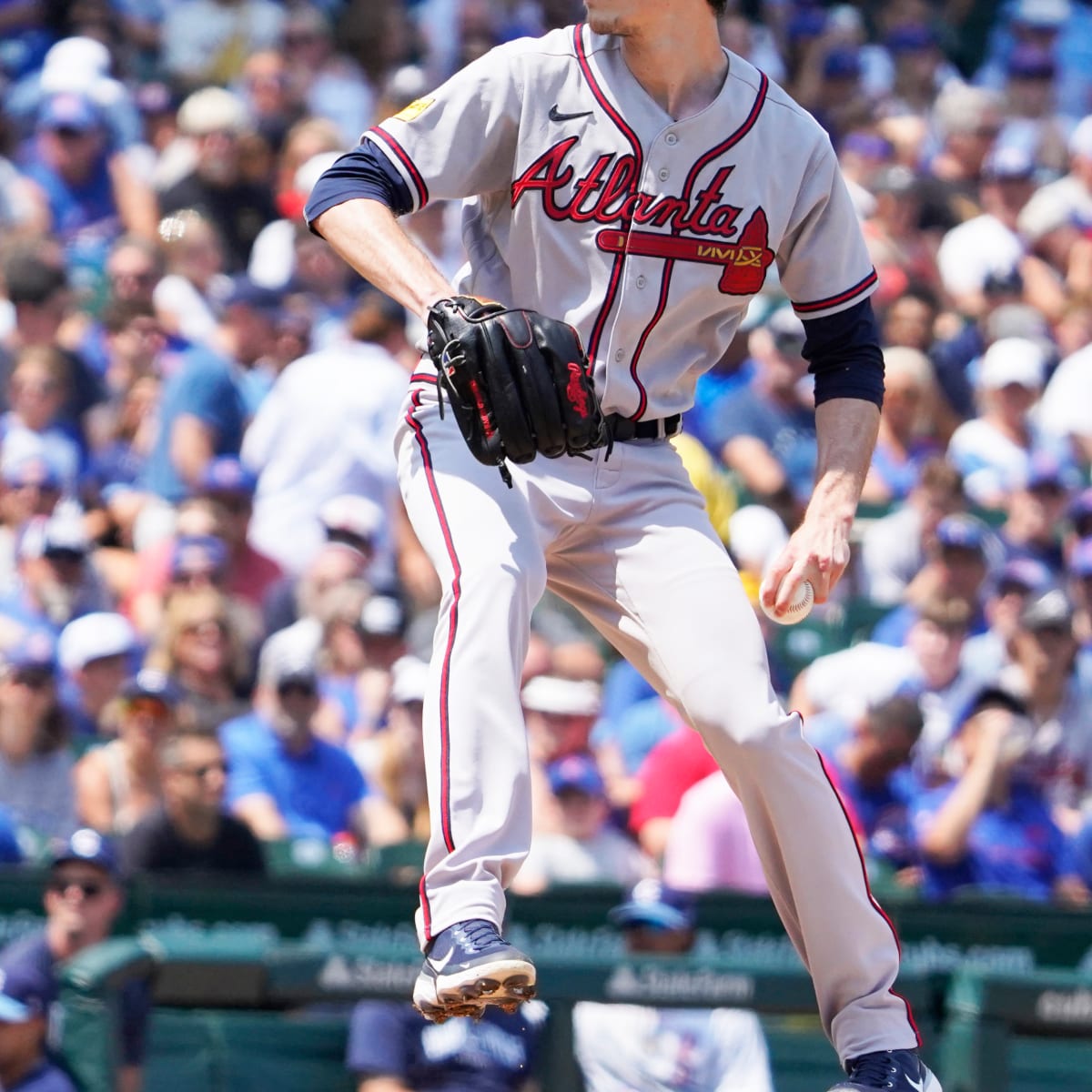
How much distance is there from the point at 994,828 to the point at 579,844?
1.43 meters

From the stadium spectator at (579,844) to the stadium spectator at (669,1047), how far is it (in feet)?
3.03

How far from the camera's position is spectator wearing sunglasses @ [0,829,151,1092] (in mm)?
5621

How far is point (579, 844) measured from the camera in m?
6.73

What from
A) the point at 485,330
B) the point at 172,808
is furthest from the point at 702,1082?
the point at 485,330

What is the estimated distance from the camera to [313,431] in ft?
27.4

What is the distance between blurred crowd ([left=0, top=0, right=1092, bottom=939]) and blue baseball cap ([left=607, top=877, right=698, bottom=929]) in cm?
40

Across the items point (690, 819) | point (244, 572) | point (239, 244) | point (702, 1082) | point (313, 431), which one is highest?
point (239, 244)

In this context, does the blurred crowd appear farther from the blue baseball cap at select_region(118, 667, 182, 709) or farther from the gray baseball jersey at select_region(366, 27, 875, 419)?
the gray baseball jersey at select_region(366, 27, 875, 419)

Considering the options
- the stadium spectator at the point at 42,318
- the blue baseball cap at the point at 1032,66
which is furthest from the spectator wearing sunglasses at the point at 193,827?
the blue baseball cap at the point at 1032,66

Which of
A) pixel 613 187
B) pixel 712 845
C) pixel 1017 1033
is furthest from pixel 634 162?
pixel 712 845

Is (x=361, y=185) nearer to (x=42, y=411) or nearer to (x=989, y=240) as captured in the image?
(x=42, y=411)

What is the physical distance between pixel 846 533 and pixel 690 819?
2.74 metres

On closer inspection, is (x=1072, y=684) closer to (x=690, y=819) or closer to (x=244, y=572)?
(x=690, y=819)

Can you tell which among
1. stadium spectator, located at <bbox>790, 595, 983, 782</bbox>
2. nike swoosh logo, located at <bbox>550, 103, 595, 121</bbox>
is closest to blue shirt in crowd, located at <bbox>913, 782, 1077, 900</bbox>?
stadium spectator, located at <bbox>790, 595, 983, 782</bbox>
